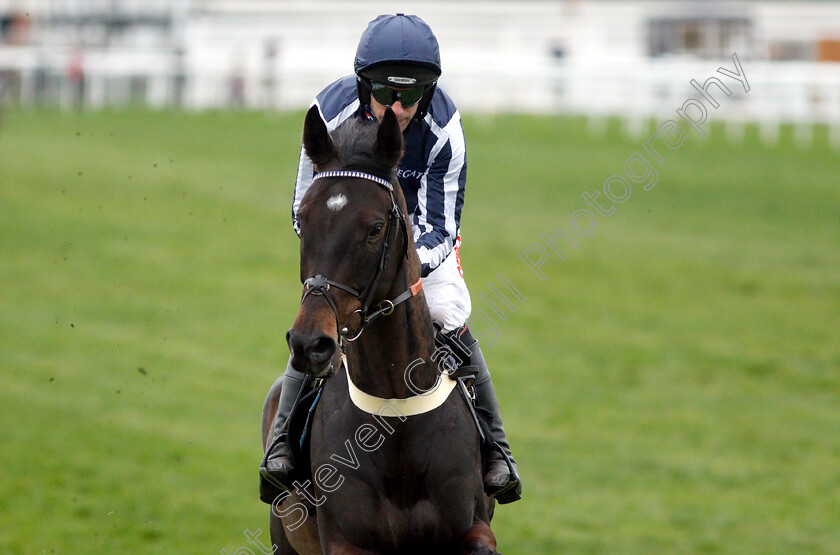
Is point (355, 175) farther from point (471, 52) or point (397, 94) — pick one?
point (471, 52)

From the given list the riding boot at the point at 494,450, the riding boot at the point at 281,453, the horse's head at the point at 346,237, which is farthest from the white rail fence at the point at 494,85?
the horse's head at the point at 346,237

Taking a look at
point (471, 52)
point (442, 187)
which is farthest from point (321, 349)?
point (471, 52)

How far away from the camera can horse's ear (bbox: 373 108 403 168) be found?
3.79m

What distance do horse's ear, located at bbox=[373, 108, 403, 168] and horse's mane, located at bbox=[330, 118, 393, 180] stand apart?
2cm

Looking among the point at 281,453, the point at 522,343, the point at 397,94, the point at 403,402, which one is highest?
the point at 397,94

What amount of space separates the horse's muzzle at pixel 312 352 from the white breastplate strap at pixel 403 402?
0.74 m

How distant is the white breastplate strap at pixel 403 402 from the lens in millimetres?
4133

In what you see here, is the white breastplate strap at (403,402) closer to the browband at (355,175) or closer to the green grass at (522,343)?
the browband at (355,175)

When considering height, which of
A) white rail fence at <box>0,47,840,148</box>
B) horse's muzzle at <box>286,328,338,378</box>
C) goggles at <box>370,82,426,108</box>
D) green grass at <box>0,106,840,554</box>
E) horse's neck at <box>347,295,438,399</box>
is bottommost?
green grass at <box>0,106,840,554</box>

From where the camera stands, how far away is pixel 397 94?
4262 mm

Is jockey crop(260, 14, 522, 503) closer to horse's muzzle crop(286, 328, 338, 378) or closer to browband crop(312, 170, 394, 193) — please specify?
browband crop(312, 170, 394, 193)

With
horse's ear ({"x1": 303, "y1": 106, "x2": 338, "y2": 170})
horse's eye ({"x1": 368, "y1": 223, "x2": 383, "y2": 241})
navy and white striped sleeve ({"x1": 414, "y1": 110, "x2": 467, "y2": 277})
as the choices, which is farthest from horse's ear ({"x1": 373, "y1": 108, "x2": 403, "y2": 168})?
navy and white striped sleeve ({"x1": 414, "y1": 110, "x2": 467, "y2": 277})

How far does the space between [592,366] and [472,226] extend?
5960mm

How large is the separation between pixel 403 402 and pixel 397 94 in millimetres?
1242
